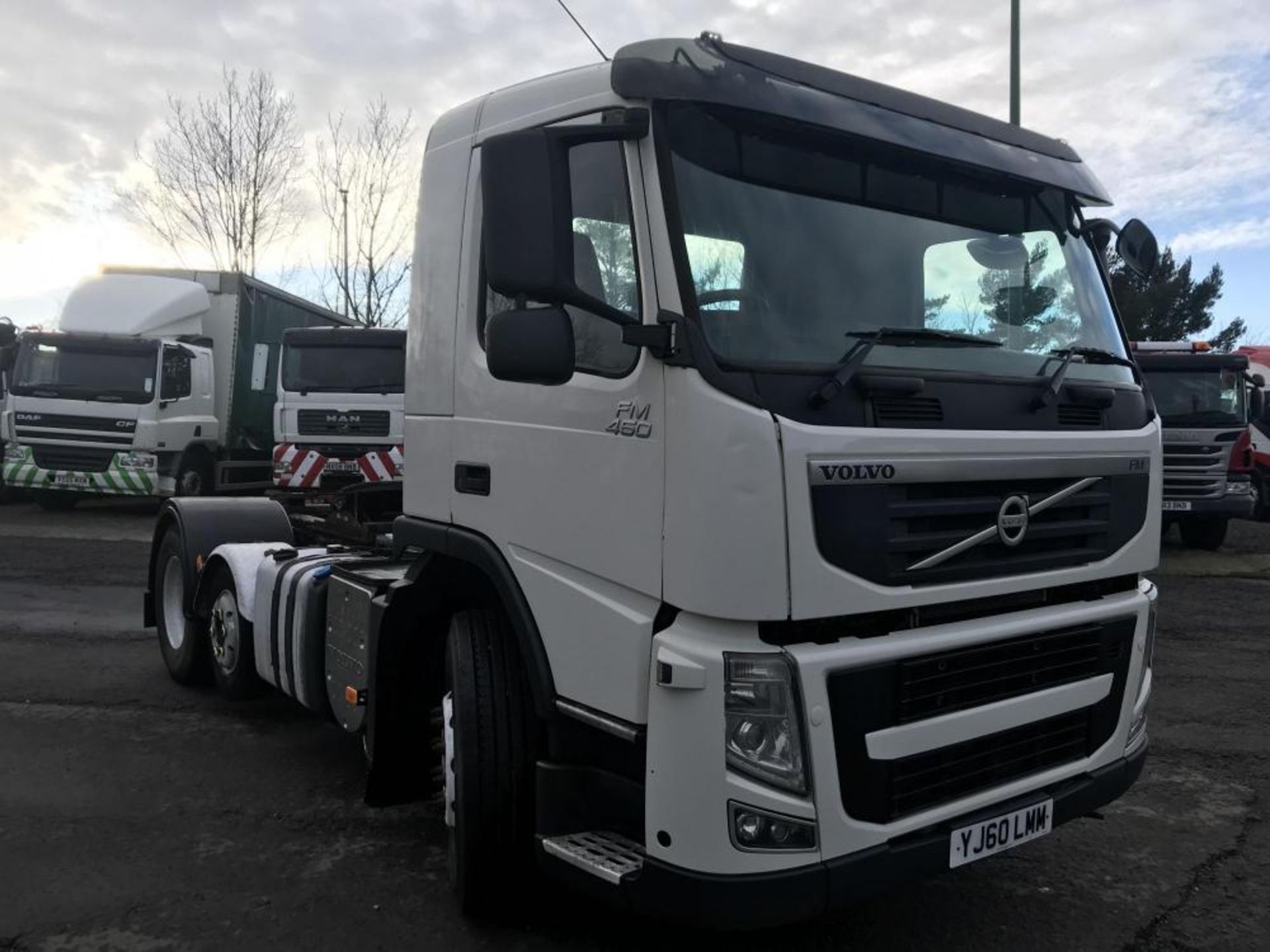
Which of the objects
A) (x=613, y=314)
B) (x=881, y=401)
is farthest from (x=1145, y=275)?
(x=613, y=314)

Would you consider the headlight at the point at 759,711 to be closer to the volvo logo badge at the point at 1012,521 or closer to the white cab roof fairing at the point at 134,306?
the volvo logo badge at the point at 1012,521

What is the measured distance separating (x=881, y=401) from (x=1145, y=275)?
2.16 m

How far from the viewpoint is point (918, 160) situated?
344 centimetres

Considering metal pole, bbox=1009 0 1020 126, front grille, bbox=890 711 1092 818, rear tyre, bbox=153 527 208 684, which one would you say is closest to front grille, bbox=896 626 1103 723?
front grille, bbox=890 711 1092 818

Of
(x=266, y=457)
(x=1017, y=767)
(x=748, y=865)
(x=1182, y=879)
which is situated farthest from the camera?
(x=266, y=457)

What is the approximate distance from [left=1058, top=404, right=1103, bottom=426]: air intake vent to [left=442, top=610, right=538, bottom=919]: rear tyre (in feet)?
6.16

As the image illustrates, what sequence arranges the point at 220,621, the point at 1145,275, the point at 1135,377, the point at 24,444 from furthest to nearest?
1. the point at 24,444
2. the point at 220,621
3. the point at 1145,275
4. the point at 1135,377

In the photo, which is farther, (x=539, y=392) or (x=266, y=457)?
(x=266, y=457)

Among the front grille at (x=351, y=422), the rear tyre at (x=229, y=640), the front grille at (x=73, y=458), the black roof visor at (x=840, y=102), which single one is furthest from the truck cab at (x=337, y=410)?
the black roof visor at (x=840, y=102)

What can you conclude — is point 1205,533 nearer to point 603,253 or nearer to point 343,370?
point 343,370

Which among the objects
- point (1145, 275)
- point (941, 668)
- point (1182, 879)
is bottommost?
point (1182, 879)

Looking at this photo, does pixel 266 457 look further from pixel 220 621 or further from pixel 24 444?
pixel 220 621

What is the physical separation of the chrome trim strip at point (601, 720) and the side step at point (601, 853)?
31 cm

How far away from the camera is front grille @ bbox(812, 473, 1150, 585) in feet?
9.37
